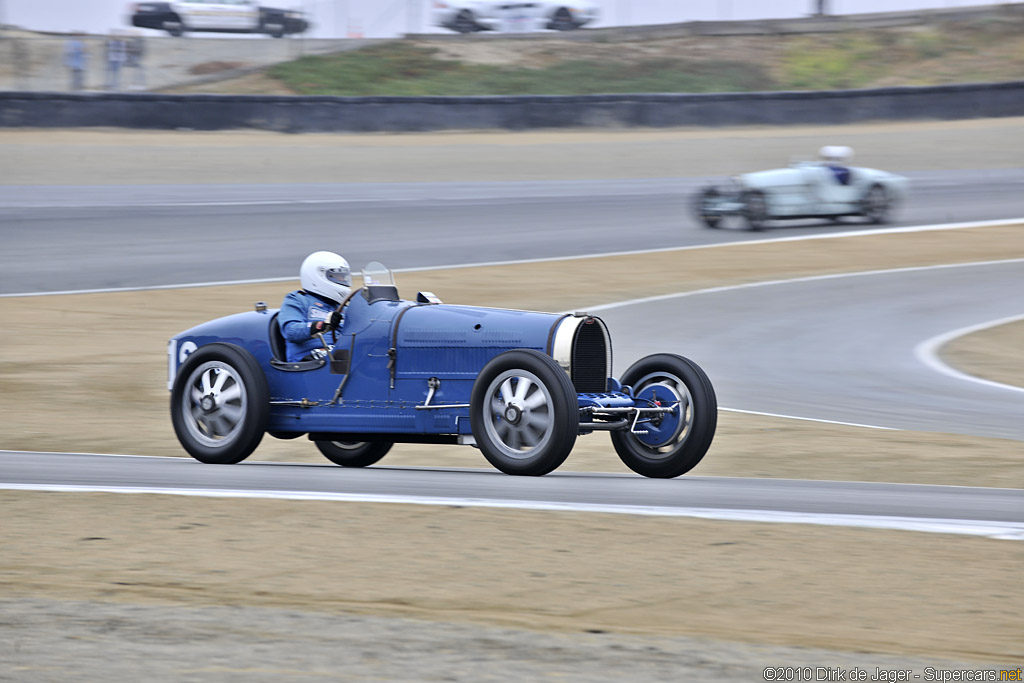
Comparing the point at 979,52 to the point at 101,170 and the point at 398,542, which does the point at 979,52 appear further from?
the point at 398,542

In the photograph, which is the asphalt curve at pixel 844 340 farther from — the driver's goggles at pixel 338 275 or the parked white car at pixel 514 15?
the parked white car at pixel 514 15

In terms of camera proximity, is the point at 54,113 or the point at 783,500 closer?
the point at 783,500

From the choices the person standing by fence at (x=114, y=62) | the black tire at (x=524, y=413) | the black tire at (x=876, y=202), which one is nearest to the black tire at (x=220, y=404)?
the black tire at (x=524, y=413)

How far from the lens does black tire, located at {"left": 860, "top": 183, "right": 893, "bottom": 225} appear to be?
29.3 metres

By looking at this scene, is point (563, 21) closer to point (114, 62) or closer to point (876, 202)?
point (114, 62)

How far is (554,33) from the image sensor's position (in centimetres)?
4909

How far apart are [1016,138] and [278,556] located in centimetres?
3468

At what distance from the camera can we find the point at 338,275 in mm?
9445

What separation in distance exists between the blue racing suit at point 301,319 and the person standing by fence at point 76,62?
30.6 meters

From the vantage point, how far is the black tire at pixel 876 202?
29.3 meters

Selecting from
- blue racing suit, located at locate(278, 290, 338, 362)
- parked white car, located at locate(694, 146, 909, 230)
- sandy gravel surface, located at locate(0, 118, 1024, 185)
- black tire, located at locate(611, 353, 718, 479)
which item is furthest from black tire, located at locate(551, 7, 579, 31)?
black tire, located at locate(611, 353, 718, 479)

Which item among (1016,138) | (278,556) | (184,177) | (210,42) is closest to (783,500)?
(278,556)

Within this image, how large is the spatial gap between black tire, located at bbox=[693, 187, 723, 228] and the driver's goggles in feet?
64.6

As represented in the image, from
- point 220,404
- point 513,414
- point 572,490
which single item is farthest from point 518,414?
point 220,404
